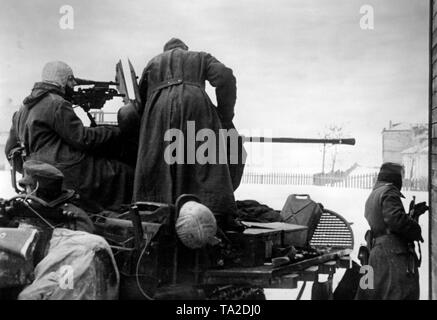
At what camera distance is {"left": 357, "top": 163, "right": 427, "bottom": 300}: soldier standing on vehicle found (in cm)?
636

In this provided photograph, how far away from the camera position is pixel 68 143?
5254 mm

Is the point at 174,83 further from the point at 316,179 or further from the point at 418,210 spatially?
the point at 316,179

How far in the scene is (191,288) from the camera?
4293 mm

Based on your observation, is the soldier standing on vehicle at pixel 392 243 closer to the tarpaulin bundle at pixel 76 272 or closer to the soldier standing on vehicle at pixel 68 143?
the soldier standing on vehicle at pixel 68 143

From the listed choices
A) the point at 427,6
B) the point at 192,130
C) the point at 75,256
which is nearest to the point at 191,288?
the point at 75,256

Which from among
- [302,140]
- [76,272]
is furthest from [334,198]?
[76,272]

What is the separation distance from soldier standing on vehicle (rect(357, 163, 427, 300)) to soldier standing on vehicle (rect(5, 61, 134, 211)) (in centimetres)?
269

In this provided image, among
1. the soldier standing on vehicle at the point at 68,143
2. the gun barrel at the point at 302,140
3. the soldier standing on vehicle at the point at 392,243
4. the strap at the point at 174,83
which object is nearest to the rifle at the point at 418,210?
the soldier standing on vehicle at the point at 392,243

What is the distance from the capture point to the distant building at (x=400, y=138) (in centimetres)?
635

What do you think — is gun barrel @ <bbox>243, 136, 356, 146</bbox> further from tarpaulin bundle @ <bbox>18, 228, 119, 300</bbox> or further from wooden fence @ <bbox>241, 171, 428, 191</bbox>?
tarpaulin bundle @ <bbox>18, 228, 119, 300</bbox>

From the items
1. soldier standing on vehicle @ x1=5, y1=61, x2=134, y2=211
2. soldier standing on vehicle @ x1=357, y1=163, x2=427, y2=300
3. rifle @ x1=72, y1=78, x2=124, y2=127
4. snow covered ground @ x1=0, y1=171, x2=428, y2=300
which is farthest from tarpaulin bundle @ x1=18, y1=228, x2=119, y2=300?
snow covered ground @ x1=0, y1=171, x2=428, y2=300

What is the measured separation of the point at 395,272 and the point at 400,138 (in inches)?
55.6

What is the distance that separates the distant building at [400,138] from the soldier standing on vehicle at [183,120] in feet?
7.07
